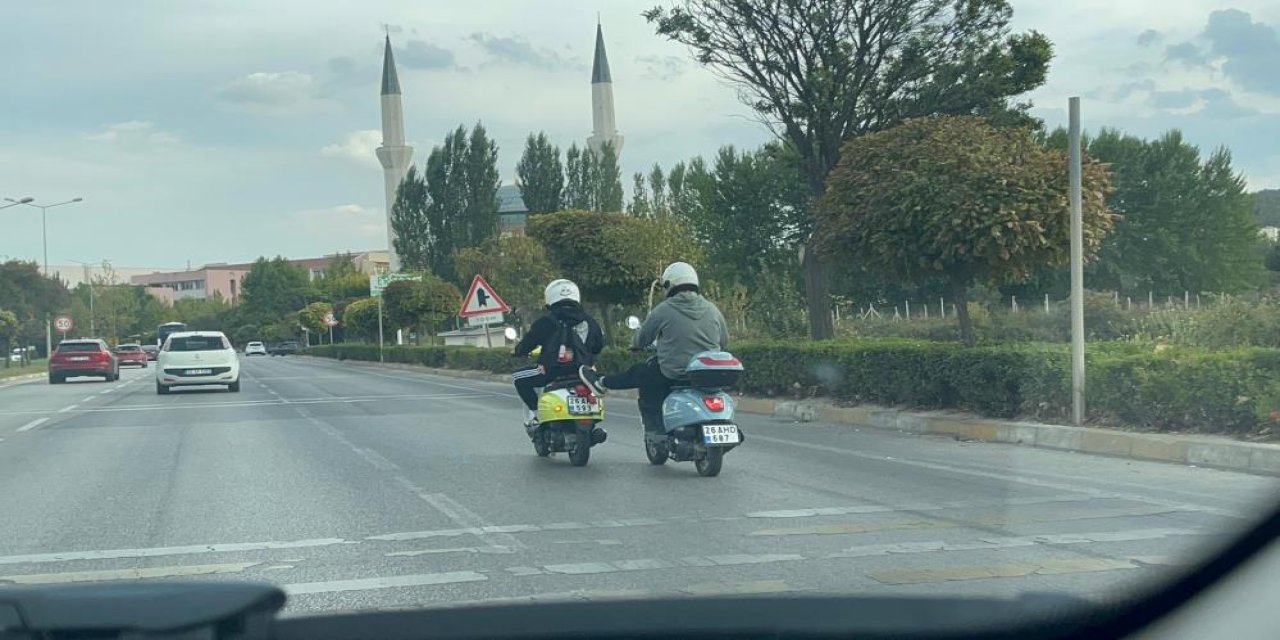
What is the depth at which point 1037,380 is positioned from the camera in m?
13.2

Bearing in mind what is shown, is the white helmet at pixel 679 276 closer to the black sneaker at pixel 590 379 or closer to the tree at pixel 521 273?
the black sneaker at pixel 590 379

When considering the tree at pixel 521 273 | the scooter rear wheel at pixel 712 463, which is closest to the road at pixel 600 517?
the scooter rear wheel at pixel 712 463

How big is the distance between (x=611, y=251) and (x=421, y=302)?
23.9 meters

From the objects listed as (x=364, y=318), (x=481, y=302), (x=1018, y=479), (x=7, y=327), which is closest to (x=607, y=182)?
(x=364, y=318)

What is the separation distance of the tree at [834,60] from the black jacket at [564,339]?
1406 cm

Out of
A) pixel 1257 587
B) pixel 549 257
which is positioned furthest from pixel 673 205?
pixel 1257 587

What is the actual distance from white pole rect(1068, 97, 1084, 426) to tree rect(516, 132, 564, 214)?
53657 millimetres

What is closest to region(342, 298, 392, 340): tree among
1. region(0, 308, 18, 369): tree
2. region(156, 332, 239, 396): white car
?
region(0, 308, 18, 369): tree

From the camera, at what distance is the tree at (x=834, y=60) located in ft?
84.8

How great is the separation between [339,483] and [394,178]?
80.5m

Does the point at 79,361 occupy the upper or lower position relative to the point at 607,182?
lower

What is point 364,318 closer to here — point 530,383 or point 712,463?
point 530,383

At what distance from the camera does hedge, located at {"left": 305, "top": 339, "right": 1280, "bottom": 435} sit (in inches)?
434

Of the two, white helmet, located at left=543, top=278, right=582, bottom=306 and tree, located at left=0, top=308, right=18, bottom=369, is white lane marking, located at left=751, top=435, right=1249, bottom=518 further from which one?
tree, located at left=0, top=308, right=18, bottom=369
